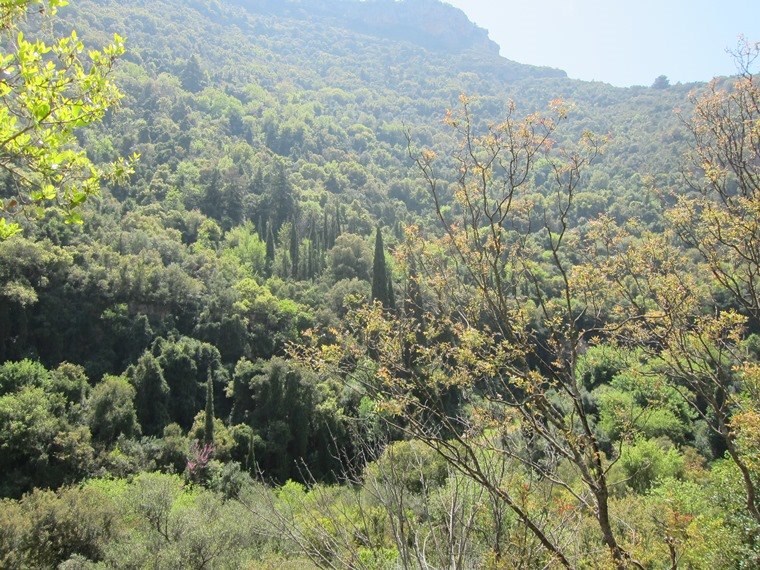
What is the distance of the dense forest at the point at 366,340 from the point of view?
462cm

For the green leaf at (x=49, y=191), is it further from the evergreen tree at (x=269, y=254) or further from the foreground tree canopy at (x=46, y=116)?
the evergreen tree at (x=269, y=254)

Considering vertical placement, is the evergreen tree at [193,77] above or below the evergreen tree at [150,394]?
above

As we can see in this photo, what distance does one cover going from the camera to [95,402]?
952 inches

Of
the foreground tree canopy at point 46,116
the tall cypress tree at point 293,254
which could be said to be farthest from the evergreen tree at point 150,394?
the foreground tree canopy at point 46,116

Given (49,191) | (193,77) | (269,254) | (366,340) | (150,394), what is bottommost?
(150,394)

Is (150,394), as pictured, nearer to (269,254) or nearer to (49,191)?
(269,254)

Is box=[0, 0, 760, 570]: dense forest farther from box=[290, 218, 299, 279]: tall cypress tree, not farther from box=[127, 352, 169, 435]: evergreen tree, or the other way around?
box=[290, 218, 299, 279]: tall cypress tree

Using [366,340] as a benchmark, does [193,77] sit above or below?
above

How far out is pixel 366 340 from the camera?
19.6 ft

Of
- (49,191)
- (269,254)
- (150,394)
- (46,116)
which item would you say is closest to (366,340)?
(49,191)

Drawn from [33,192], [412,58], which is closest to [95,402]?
[33,192]

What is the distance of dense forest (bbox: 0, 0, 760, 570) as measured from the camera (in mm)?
4617

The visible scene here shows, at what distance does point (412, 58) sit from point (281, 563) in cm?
21197

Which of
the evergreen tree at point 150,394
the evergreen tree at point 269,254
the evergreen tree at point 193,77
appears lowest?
the evergreen tree at point 150,394
